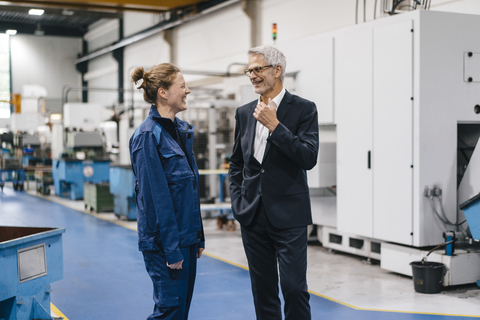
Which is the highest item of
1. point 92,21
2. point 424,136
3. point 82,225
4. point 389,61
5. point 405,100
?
point 92,21

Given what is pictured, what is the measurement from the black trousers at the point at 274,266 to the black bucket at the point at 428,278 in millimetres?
2184

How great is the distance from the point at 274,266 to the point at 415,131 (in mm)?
2500

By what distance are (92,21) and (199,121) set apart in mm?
12862

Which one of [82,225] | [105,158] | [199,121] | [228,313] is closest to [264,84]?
[228,313]

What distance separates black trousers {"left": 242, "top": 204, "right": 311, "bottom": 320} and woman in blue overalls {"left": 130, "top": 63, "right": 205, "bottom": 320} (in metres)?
0.31

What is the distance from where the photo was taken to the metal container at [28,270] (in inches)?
113

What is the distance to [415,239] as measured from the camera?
449 cm

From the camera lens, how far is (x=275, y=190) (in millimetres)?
2377

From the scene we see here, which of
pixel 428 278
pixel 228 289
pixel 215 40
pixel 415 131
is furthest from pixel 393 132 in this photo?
pixel 215 40

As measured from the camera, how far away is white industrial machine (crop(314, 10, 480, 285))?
14.5 feet

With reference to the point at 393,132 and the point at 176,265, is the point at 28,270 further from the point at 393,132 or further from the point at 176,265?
the point at 393,132

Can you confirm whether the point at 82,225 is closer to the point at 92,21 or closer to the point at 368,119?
the point at 368,119

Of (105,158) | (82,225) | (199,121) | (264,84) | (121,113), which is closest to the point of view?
(264,84)

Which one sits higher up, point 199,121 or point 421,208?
point 199,121
